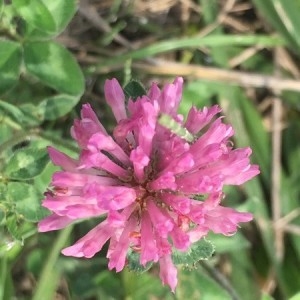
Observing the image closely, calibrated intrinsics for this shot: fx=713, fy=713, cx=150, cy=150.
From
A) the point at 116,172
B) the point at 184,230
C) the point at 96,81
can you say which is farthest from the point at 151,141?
the point at 96,81

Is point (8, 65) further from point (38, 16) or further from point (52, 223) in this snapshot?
point (52, 223)

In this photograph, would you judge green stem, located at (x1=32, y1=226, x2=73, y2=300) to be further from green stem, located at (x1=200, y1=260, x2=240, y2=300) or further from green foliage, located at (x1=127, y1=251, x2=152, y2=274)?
green foliage, located at (x1=127, y1=251, x2=152, y2=274)

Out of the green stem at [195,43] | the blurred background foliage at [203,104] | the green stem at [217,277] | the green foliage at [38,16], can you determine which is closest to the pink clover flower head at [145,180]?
the green foliage at [38,16]

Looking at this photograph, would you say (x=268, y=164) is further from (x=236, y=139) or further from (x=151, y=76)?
(x=151, y=76)

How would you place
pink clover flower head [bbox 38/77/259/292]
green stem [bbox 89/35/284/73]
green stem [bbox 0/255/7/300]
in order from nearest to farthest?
1. pink clover flower head [bbox 38/77/259/292]
2. green stem [bbox 0/255/7/300]
3. green stem [bbox 89/35/284/73]

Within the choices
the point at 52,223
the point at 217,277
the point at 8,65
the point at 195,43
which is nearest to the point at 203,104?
the point at 195,43

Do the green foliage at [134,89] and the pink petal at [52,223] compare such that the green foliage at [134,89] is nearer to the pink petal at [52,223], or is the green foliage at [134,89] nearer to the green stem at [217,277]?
the pink petal at [52,223]

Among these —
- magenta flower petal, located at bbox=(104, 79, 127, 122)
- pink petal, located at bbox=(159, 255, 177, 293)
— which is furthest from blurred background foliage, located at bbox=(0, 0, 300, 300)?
pink petal, located at bbox=(159, 255, 177, 293)

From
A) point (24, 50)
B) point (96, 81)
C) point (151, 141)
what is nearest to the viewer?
point (151, 141)
